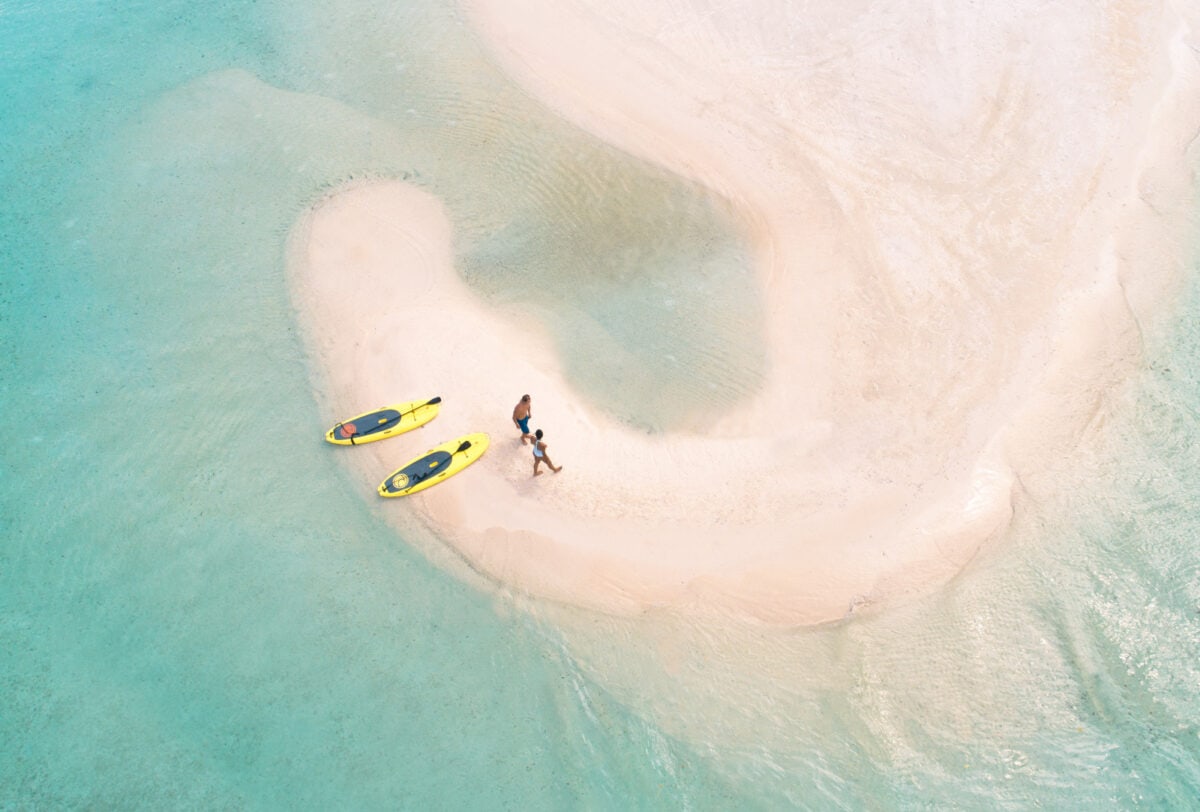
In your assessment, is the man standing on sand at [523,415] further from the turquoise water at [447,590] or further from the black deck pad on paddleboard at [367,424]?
the black deck pad on paddleboard at [367,424]

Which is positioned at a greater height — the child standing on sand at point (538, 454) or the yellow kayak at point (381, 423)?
the child standing on sand at point (538, 454)

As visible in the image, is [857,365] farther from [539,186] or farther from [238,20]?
[238,20]

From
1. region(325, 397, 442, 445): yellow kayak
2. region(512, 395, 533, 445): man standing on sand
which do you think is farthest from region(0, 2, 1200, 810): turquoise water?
region(512, 395, 533, 445): man standing on sand

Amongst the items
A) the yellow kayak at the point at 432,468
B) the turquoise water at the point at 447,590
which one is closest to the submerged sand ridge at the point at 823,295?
the yellow kayak at the point at 432,468

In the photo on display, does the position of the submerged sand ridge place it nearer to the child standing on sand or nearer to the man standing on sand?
the child standing on sand

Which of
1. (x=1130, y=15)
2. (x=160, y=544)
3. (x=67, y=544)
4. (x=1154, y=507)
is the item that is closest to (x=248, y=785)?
(x=160, y=544)
